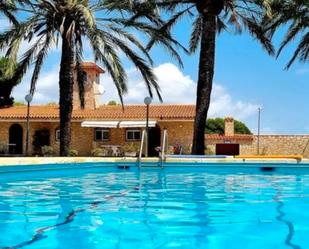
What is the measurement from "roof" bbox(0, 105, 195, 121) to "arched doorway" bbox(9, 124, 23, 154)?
1.08 metres

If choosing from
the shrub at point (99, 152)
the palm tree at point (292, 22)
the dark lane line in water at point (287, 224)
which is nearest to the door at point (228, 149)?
the shrub at point (99, 152)

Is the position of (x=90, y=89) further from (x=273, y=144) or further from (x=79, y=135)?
(x=273, y=144)

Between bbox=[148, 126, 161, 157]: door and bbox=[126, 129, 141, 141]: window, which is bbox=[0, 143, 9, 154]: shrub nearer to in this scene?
bbox=[126, 129, 141, 141]: window

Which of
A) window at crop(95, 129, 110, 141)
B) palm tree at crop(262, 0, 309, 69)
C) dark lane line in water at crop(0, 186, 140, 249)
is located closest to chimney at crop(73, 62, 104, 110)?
window at crop(95, 129, 110, 141)

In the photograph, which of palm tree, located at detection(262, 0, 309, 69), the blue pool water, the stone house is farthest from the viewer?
the stone house

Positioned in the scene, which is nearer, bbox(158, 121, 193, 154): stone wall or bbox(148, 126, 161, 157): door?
bbox(158, 121, 193, 154): stone wall

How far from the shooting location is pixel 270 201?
918 cm

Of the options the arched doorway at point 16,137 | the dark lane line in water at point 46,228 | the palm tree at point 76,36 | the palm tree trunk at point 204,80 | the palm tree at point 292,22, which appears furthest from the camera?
the arched doorway at point 16,137

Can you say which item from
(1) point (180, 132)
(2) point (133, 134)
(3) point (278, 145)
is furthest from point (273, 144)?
(2) point (133, 134)

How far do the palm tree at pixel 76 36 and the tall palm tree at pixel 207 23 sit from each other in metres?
1.95

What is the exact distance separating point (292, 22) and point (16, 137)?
20.5 metres

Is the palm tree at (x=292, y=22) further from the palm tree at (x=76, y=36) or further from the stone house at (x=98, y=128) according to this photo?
the stone house at (x=98, y=128)

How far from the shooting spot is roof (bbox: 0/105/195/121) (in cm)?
3271

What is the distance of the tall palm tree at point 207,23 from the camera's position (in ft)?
65.7
